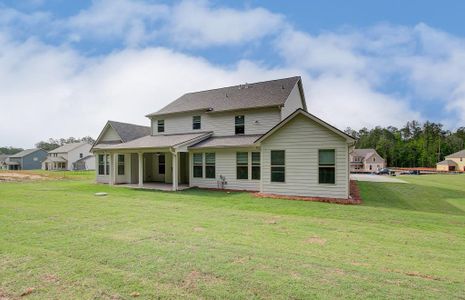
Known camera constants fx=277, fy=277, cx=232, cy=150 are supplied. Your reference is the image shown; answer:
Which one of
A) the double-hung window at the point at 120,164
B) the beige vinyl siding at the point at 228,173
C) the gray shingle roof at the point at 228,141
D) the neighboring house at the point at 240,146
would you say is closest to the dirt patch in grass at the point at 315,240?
the neighboring house at the point at 240,146

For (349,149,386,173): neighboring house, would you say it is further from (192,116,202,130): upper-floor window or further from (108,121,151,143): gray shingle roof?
(192,116,202,130): upper-floor window

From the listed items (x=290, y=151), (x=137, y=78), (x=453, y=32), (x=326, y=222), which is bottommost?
(x=326, y=222)

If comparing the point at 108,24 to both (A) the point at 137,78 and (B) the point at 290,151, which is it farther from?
(B) the point at 290,151

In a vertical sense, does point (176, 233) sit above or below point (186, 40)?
below

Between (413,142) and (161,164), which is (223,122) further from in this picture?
(413,142)

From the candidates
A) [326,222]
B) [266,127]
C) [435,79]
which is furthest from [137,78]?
[435,79]

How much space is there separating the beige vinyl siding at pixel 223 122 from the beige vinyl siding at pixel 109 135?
3.64 metres

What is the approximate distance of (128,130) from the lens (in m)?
24.7

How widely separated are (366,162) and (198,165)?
70.7m

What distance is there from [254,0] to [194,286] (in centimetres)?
1370

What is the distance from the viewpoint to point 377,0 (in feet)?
46.8

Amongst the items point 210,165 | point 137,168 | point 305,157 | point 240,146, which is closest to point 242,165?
point 240,146

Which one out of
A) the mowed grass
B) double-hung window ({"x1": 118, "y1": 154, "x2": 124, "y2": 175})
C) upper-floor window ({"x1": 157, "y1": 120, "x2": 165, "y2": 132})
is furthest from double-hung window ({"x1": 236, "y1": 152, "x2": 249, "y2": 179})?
double-hung window ({"x1": 118, "y1": 154, "x2": 124, "y2": 175})

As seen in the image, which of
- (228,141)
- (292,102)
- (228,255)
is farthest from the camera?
(292,102)
